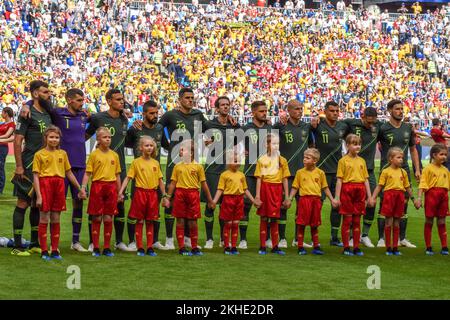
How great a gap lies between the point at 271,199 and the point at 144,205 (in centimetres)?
167

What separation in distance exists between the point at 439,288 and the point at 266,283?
1.75 metres

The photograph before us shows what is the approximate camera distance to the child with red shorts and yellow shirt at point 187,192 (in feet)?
38.5

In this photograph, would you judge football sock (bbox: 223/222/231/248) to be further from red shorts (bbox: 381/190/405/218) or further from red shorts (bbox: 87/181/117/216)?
red shorts (bbox: 381/190/405/218)

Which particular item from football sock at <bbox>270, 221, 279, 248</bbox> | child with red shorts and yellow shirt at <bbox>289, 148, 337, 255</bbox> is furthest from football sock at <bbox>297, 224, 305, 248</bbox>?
football sock at <bbox>270, 221, 279, 248</bbox>

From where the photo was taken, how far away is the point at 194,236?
462 inches

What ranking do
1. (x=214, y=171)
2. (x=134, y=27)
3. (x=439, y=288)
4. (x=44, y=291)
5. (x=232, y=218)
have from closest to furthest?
1. (x=44, y=291)
2. (x=439, y=288)
3. (x=232, y=218)
4. (x=214, y=171)
5. (x=134, y=27)

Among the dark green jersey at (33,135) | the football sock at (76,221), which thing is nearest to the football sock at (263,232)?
the football sock at (76,221)

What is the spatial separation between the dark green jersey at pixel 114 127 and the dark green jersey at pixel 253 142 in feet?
5.56

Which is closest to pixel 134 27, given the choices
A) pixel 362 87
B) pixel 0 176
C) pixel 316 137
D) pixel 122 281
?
pixel 362 87

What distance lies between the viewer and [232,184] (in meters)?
12.0

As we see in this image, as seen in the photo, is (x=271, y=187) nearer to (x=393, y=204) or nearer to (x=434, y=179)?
(x=393, y=204)

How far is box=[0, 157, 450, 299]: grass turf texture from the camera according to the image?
Answer: 29.7ft

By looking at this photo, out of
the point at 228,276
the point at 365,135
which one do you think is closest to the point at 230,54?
the point at 365,135
